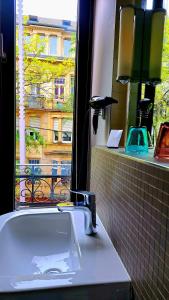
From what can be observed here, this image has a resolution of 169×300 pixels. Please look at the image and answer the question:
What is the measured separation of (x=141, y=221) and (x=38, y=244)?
2.34 feet

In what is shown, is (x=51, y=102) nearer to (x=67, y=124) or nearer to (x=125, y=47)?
(x=67, y=124)

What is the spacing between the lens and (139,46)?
1.09m

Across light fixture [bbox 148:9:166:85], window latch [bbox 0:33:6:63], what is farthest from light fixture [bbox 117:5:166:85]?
window latch [bbox 0:33:6:63]

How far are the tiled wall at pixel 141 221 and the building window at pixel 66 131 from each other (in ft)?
2.83

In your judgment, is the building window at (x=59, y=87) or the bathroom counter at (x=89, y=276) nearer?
the bathroom counter at (x=89, y=276)

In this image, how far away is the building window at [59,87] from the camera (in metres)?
1.78

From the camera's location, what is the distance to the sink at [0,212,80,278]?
0.98 meters

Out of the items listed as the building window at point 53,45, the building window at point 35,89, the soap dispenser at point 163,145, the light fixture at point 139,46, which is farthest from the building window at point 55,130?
the soap dispenser at point 163,145

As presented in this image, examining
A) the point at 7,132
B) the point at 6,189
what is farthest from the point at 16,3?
the point at 6,189

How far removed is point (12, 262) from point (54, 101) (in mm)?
1133

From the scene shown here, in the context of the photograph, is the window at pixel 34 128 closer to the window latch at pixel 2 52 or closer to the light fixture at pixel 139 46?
the window latch at pixel 2 52

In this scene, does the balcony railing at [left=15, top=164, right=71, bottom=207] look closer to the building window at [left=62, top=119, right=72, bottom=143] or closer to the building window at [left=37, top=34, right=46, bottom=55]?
the building window at [left=62, top=119, right=72, bottom=143]

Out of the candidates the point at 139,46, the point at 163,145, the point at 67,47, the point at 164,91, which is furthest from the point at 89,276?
the point at 67,47

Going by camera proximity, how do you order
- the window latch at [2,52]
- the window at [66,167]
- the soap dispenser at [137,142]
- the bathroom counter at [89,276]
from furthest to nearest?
the window at [66,167]
the window latch at [2,52]
the soap dispenser at [137,142]
the bathroom counter at [89,276]
